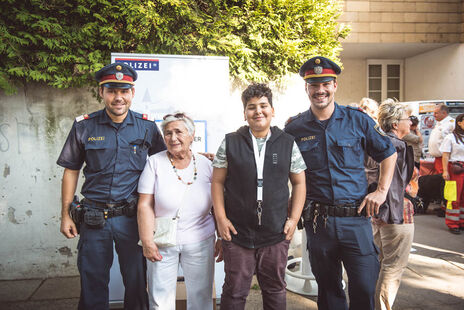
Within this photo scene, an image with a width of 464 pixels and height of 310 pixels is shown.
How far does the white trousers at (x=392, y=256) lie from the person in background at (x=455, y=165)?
12.5ft

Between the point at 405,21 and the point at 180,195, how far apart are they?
10088mm

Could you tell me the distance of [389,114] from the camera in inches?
110

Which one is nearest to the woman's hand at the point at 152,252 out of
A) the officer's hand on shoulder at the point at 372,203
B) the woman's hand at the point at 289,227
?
the woman's hand at the point at 289,227

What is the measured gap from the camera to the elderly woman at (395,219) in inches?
103

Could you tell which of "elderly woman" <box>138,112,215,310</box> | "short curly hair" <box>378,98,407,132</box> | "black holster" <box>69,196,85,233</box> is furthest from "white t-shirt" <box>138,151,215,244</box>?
"short curly hair" <box>378,98,407,132</box>

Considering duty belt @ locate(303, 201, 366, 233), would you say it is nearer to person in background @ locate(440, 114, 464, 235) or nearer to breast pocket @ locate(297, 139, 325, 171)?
breast pocket @ locate(297, 139, 325, 171)

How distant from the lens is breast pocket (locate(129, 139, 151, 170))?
2.56m

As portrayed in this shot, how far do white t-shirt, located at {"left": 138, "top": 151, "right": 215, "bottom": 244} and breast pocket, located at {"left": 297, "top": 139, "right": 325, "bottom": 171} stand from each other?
2.58 ft

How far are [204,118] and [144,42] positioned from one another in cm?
136

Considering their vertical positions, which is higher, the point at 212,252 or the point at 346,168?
the point at 346,168

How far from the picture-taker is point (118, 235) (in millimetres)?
2492

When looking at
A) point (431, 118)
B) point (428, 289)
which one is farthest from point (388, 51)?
point (428, 289)

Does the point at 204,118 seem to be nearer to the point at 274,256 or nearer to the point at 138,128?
the point at 138,128

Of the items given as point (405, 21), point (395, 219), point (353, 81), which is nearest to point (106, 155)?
point (395, 219)
